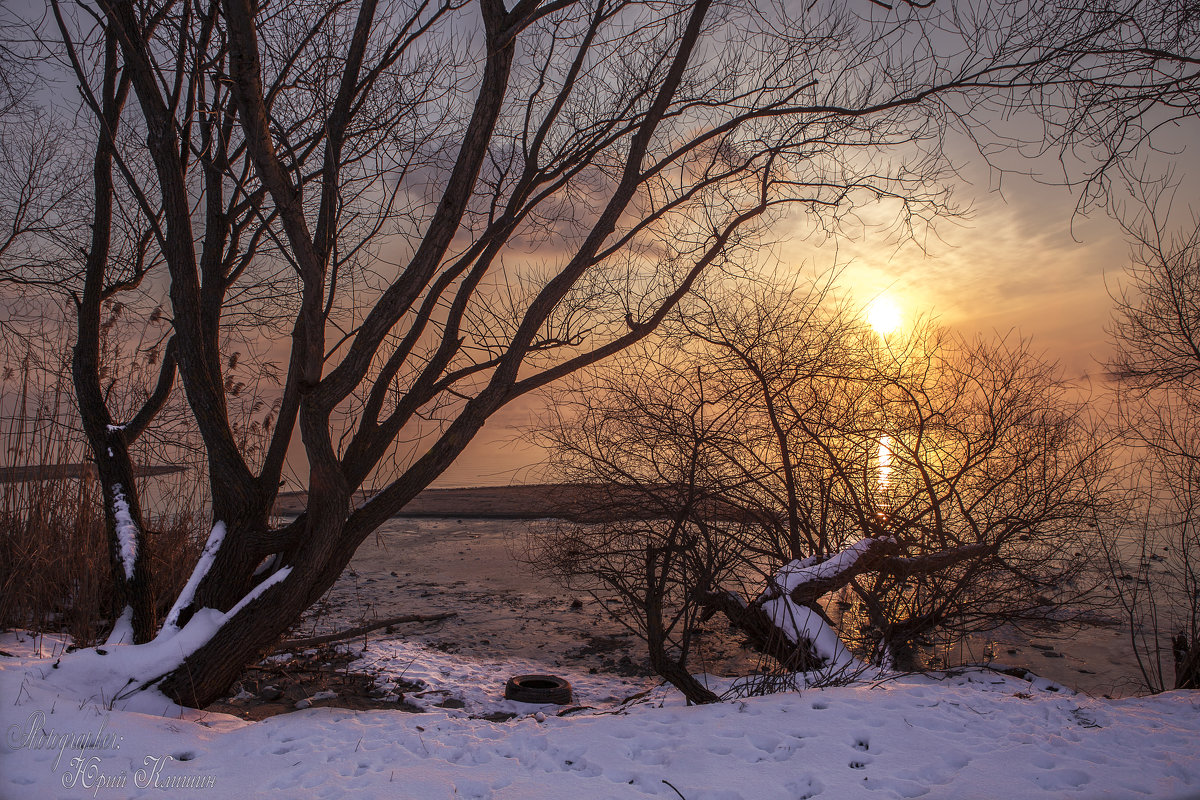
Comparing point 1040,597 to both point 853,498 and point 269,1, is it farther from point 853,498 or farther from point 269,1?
point 269,1

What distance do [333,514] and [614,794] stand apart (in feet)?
8.33

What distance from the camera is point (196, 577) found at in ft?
15.2

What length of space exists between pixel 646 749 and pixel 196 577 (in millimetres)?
3380

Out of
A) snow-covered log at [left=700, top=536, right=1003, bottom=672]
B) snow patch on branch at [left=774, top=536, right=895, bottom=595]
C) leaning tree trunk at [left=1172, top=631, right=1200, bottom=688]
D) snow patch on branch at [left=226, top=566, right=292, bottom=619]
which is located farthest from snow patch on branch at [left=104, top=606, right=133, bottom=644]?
leaning tree trunk at [left=1172, top=631, right=1200, bottom=688]

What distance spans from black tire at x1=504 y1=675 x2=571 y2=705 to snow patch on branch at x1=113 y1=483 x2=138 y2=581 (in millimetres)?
3039

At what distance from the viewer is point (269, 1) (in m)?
5.22

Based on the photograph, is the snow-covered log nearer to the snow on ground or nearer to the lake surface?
the lake surface

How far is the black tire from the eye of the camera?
4.98 metres

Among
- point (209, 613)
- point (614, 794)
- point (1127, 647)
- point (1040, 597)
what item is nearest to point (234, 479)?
point (209, 613)

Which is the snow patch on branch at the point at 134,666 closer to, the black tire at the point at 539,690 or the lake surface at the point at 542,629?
the black tire at the point at 539,690

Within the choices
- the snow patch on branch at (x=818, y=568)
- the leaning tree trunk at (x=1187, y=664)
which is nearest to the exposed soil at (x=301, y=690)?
the snow patch on branch at (x=818, y=568)

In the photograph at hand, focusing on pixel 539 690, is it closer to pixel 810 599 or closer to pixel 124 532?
pixel 810 599

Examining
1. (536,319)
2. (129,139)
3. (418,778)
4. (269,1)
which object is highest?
(269,1)

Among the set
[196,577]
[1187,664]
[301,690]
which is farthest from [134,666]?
[1187,664]
